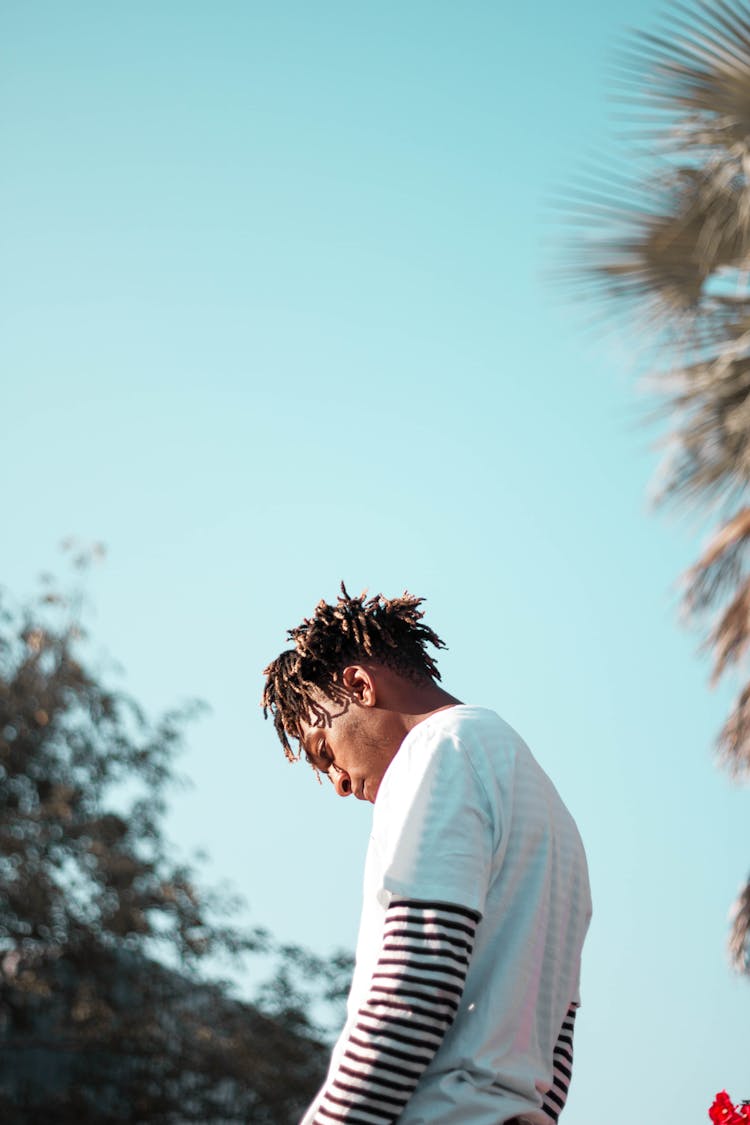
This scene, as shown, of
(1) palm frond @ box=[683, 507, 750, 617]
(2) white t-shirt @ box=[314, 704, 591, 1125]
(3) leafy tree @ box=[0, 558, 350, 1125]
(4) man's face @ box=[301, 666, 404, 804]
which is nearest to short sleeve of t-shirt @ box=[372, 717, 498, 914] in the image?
(2) white t-shirt @ box=[314, 704, 591, 1125]

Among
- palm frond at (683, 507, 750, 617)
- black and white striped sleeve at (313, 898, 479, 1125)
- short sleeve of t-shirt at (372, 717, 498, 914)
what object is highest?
palm frond at (683, 507, 750, 617)

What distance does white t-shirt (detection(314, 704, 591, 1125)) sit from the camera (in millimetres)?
1268

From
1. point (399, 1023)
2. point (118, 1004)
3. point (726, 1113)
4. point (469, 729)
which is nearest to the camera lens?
point (399, 1023)

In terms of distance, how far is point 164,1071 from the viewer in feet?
46.3

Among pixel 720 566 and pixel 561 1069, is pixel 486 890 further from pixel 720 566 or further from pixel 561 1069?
pixel 720 566

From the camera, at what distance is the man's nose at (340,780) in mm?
1601

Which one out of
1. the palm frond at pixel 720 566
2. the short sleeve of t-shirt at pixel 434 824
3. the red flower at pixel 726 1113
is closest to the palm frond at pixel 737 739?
the palm frond at pixel 720 566

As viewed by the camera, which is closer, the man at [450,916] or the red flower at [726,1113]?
the man at [450,916]

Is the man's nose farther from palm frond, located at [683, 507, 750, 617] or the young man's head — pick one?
palm frond, located at [683, 507, 750, 617]

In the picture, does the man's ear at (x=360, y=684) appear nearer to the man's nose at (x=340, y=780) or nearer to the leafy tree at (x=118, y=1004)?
the man's nose at (x=340, y=780)

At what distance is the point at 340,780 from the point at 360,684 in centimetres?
13

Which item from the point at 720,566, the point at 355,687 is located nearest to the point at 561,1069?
the point at 355,687

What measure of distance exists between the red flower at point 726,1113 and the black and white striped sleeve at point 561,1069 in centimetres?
165

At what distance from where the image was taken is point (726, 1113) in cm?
298
